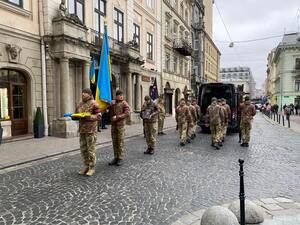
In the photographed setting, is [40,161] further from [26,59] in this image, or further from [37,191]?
[26,59]

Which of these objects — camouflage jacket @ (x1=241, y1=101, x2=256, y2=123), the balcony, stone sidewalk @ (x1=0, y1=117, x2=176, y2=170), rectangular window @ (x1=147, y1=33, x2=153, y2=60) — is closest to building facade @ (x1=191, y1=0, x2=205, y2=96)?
the balcony

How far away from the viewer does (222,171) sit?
5969 millimetres

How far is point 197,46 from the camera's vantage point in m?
39.7

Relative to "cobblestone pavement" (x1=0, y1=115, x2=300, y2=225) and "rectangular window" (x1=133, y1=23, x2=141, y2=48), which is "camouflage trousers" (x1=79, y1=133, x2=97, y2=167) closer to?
"cobblestone pavement" (x1=0, y1=115, x2=300, y2=225)

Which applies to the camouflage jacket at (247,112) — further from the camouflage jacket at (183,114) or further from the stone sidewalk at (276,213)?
the stone sidewalk at (276,213)

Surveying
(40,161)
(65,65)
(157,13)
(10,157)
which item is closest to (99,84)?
(40,161)

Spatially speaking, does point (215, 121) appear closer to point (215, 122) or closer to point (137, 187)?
point (215, 122)

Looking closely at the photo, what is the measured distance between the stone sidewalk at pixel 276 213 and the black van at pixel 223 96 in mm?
8979

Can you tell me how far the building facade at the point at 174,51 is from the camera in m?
25.9

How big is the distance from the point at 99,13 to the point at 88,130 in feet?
39.2

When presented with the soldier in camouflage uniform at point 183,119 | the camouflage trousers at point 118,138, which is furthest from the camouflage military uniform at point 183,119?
the camouflage trousers at point 118,138

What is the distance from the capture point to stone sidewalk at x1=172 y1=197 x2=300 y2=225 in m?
3.41

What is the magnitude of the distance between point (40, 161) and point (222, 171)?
4916 mm

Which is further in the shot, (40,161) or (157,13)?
(157,13)
